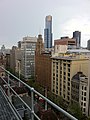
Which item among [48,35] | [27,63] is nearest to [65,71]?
[27,63]

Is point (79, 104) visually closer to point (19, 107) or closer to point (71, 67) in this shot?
point (71, 67)

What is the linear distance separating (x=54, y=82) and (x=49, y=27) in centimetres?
3912

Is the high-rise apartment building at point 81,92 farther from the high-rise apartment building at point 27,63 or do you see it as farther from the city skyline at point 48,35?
the city skyline at point 48,35

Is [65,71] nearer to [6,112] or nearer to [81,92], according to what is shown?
[81,92]

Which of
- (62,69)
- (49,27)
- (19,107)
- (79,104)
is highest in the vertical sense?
(49,27)

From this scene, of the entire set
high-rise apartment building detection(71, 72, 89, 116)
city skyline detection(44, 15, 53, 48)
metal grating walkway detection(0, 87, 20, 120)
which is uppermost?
city skyline detection(44, 15, 53, 48)

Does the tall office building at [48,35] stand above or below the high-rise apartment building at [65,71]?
above

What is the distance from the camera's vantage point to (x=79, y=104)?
9.98m

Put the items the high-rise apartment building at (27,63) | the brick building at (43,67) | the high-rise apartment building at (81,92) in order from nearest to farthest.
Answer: the high-rise apartment building at (81,92)
the brick building at (43,67)
the high-rise apartment building at (27,63)

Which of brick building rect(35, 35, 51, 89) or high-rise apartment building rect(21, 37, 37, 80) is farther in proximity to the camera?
high-rise apartment building rect(21, 37, 37, 80)

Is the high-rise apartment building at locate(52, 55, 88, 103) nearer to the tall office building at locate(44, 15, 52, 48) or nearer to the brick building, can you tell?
the brick building

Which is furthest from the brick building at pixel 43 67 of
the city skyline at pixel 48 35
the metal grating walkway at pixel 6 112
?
the city skyline at pixel 48 35

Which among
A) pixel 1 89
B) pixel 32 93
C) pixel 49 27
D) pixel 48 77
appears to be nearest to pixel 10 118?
pixel 32 93

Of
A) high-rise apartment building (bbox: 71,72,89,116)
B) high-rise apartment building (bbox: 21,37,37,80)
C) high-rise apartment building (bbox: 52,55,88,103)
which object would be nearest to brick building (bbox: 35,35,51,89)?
high-rise apartment building (bbox: 52,55,88,103)
